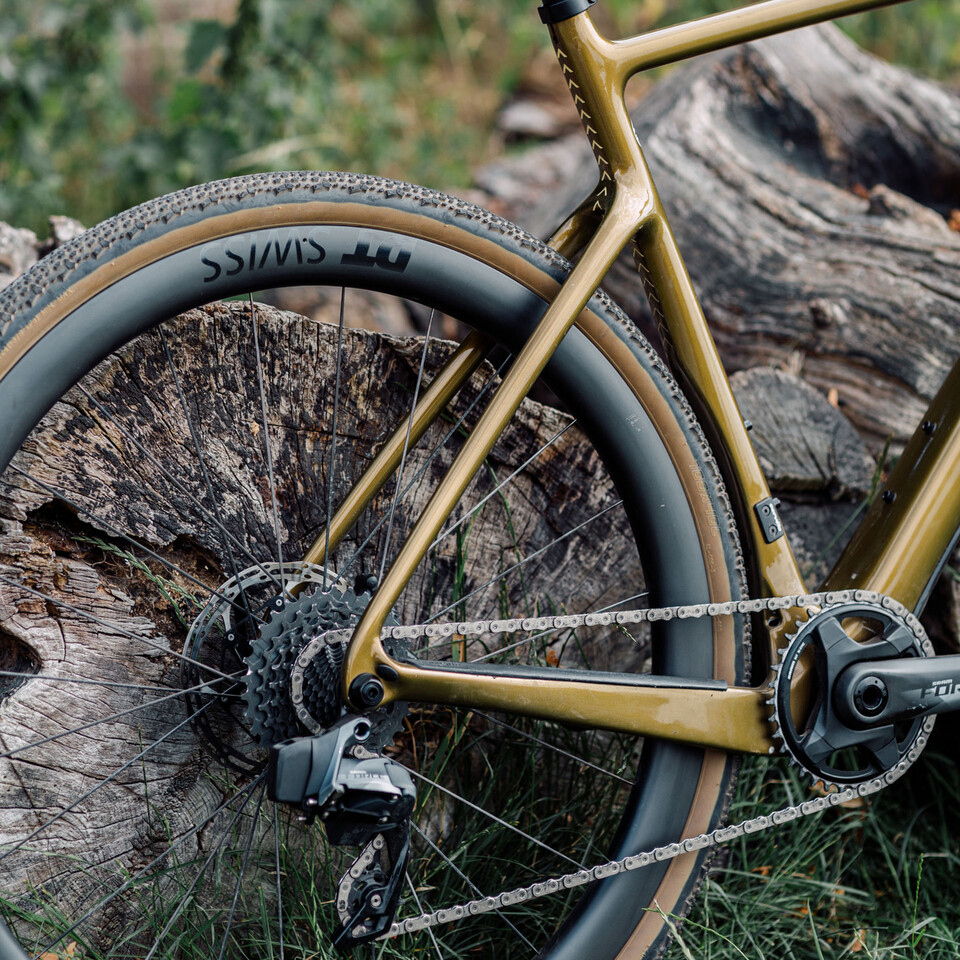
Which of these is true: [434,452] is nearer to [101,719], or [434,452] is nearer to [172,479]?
[172,479]

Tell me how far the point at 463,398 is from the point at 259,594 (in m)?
0.43

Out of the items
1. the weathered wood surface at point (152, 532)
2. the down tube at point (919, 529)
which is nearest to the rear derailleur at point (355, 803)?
the weathered wood surface at point (152, 532)

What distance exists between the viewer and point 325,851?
1340 millimetres

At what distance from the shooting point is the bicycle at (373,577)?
1052 millimetres

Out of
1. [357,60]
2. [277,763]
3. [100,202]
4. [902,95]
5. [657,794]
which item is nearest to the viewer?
[277,763]

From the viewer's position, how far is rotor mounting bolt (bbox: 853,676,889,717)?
1.20 meters

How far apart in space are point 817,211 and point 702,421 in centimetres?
118

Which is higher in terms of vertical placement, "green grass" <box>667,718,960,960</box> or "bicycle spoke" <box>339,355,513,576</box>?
"bicycle spoke" <box>339,355,513,576</box>

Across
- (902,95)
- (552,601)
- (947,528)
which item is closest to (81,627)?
(552,601)

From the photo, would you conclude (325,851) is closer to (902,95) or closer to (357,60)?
(902,95)

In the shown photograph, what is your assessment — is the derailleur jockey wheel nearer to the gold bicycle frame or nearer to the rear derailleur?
the gold bicycle frame

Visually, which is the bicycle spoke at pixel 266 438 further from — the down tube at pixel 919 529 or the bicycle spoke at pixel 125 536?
the down tube at pixel 919 529

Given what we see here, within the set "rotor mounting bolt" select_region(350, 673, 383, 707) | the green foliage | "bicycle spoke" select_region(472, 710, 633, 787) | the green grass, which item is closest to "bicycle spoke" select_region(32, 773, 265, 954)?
"rotor mounting bolt" select_region(350, 673, 383, 707)

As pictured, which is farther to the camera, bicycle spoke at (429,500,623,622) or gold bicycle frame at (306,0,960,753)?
bicycle spoke at (429,500,623,622)
